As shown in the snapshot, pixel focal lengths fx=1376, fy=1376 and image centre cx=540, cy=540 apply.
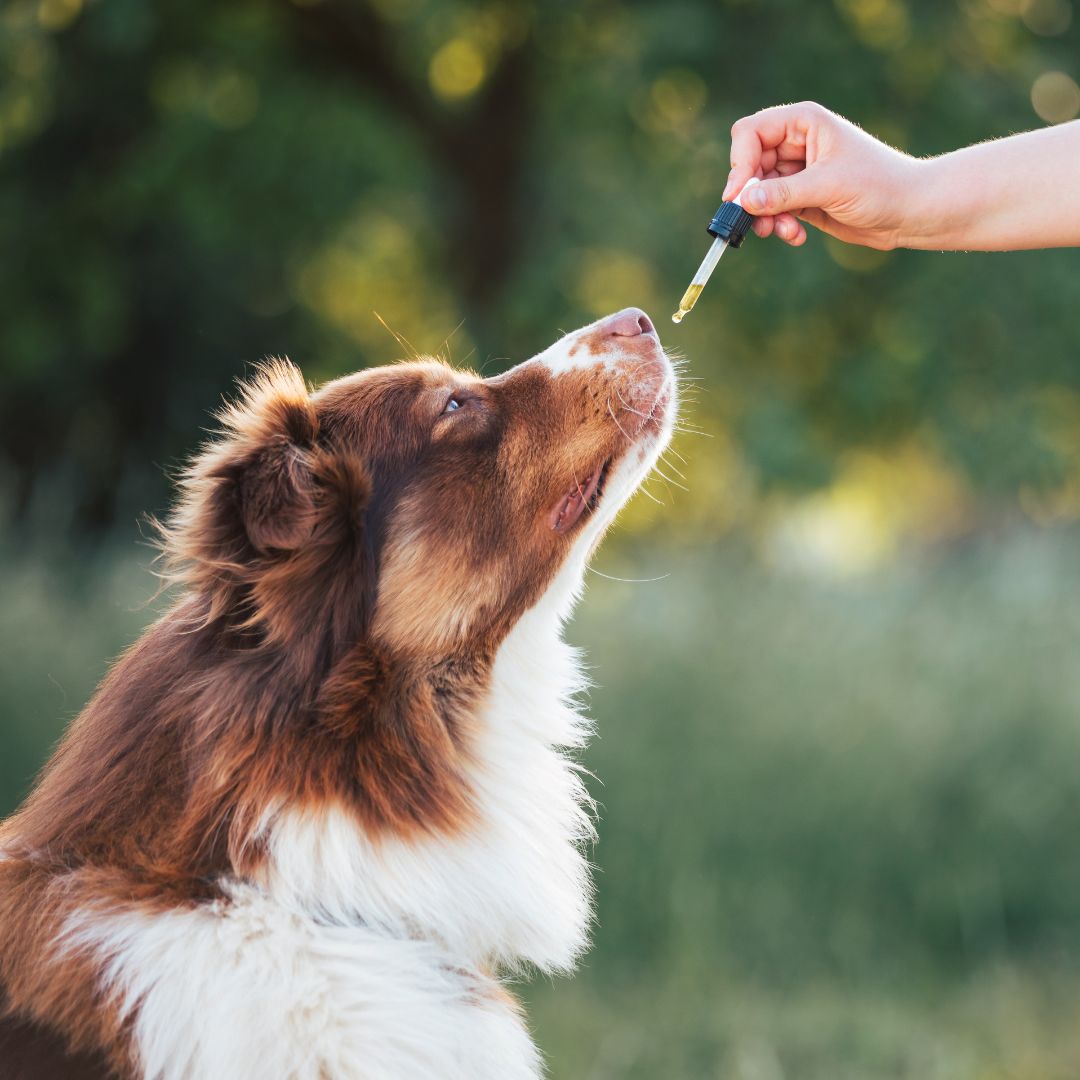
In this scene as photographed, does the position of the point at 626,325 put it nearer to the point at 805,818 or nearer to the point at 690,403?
the point at 805,818

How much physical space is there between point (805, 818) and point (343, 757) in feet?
15.8

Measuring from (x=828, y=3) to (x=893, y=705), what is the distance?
559cm

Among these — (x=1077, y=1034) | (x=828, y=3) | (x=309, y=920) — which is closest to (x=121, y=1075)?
(x=309, y=920)

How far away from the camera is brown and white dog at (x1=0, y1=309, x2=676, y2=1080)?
2594 mm

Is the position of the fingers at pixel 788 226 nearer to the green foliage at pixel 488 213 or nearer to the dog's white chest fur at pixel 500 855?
the dog's white chest fur at pixel 500 855

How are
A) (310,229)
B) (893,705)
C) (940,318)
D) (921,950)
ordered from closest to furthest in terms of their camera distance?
(921,950)
(893,705)
(940,318)
(310,229)

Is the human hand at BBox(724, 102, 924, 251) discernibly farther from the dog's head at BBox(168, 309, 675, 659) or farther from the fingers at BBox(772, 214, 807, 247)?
the dog's head at BBox(168, 309, 675, 659)

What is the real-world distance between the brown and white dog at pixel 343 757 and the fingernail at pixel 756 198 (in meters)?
0.48

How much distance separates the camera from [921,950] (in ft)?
22.8

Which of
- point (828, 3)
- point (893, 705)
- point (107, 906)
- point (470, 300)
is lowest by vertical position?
point (107, 906)

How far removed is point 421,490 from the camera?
3.27 metres

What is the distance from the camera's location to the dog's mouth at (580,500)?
3361 mm

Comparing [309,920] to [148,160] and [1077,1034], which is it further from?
[148,160]

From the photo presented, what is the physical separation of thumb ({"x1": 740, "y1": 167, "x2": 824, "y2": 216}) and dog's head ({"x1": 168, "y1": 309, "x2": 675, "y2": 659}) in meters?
0.49
